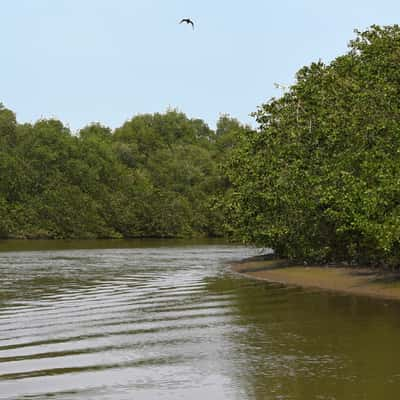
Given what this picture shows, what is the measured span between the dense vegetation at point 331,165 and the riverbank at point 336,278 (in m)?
0.94

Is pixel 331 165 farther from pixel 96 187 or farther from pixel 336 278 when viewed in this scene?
pixel 96 187

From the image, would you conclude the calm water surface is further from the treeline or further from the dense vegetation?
the treeline

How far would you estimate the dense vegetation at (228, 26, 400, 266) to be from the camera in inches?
1368

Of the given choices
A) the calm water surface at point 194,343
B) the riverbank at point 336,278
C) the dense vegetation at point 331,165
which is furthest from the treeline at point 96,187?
the calm water surface at point 194,343

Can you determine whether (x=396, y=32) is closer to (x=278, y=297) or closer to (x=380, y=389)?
(x=278, y=297)

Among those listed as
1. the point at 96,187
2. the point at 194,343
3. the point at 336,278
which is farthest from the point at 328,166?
the point at 96,187

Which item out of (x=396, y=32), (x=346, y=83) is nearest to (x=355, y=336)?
(x=346, y=83)

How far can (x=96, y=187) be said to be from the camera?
131375mm

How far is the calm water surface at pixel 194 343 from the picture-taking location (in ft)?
55.5

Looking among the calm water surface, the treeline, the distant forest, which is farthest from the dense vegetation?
the treeline

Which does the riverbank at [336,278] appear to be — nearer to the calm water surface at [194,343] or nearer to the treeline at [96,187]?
the calm water surface at [194,343]

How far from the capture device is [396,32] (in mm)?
46156

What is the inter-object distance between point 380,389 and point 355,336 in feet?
22.7

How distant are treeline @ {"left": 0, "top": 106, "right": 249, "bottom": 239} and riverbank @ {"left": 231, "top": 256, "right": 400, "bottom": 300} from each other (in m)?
66.1
